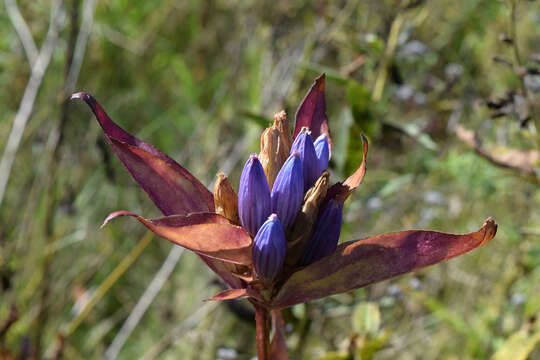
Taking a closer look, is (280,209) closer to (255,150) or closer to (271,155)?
(271,155)

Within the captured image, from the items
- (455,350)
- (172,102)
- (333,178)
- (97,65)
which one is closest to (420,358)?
(455,350)

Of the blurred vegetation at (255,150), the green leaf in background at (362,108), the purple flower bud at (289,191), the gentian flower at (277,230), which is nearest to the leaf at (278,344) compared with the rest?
the gentian flower at (277,230)

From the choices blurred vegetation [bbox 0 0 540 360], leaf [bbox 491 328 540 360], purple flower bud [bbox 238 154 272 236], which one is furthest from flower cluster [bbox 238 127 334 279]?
leaf [bbox 491 328 540 360]

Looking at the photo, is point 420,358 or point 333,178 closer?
point 333,178

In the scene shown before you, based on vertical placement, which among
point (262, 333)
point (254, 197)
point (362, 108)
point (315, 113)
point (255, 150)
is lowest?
point (262, 333)

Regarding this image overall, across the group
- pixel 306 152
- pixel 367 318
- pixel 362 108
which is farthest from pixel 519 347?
pixel 306 152

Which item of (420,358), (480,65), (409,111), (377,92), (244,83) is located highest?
(480,65)

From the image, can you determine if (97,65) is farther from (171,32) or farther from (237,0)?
(237,0)
